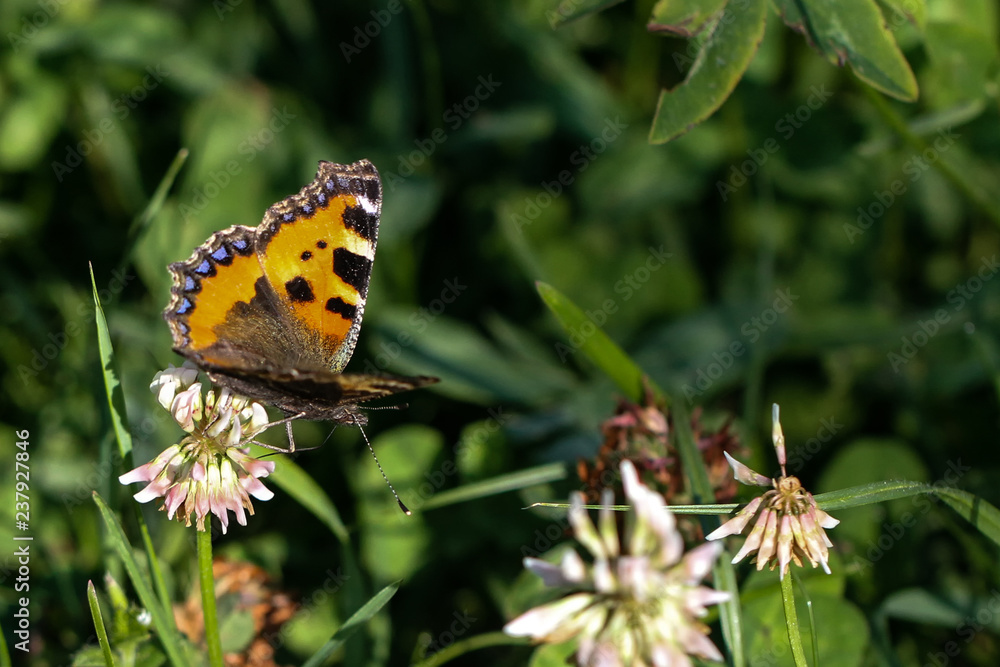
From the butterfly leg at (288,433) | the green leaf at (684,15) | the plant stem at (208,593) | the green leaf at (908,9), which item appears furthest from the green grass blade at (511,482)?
the green leaf at (908,9)

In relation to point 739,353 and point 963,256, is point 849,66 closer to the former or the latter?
point 739,353

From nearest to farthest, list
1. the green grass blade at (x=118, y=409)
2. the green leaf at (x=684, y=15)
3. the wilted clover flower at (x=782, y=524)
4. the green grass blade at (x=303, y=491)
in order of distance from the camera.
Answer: the wilted clover flower at (x=782, y=524), the green grass blade at (x=118, y=409), the green leaf at (x=684, y=15), the green grass blade at (x=303, y=491)

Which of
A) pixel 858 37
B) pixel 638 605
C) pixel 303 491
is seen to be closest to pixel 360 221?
pixel 303 491

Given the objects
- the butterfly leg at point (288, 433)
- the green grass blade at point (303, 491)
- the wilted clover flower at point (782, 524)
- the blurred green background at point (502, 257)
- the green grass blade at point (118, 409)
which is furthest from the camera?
the blurred green background at point (502, 257)

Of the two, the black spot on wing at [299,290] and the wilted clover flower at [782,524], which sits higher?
the black spot on wing at [299,290]

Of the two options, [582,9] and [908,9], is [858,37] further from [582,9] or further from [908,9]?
[582,9]

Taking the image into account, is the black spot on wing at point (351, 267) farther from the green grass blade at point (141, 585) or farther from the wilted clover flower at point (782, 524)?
the wilted clover flower at point (782, 524)

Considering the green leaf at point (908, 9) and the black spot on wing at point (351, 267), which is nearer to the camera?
the green leaf at point (908, 9)

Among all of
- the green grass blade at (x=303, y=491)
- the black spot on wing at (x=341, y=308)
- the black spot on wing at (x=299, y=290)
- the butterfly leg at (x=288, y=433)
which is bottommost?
the green grass blade at (x=303, y=491)
